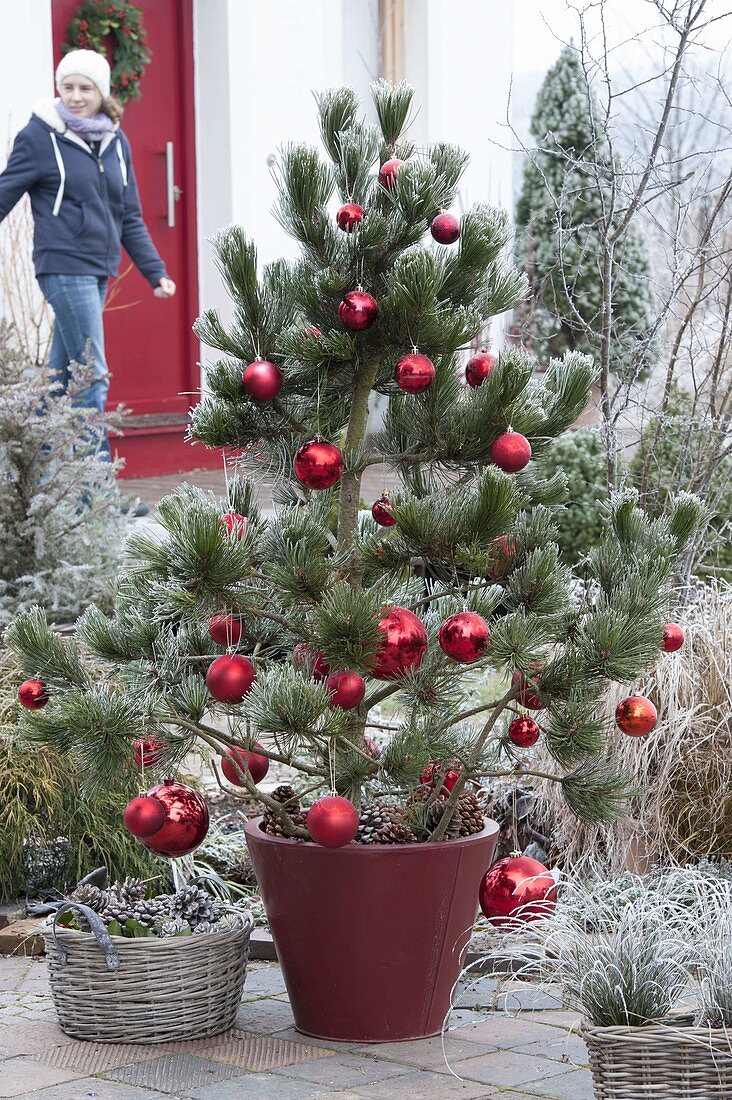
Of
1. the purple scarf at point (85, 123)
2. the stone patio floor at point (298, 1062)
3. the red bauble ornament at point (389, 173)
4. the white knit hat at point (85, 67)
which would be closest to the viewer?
the stone patio floor at point (298, 1062)

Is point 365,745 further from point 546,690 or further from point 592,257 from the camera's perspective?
point 592,257

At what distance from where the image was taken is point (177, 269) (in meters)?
9.27

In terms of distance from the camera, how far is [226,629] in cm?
314

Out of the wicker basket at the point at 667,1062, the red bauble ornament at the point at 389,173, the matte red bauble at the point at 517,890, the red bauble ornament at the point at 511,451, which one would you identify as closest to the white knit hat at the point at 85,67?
the red bauble ornament at the point at 389,173

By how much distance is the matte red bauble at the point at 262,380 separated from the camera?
2.98 metres

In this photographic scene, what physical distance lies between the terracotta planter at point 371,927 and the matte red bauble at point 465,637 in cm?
44

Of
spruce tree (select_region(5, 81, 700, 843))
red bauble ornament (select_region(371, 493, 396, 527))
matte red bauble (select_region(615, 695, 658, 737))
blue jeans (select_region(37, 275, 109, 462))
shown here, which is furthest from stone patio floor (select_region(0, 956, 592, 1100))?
blue jeans (select_region(37, 275, 109, 462))

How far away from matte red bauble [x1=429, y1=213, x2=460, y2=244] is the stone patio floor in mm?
1575

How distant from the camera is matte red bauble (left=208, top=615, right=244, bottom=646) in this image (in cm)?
311

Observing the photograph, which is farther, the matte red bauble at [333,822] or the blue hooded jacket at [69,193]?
the blue hooded jacket at [69,193]

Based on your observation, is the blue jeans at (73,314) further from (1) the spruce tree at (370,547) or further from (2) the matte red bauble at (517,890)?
(2) the matte red bauble at (517,890)

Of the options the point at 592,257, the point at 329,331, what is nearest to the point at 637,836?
the point at 329,331

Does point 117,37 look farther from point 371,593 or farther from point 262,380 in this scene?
point 371,593

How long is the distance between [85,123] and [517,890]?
4961 millimetres
